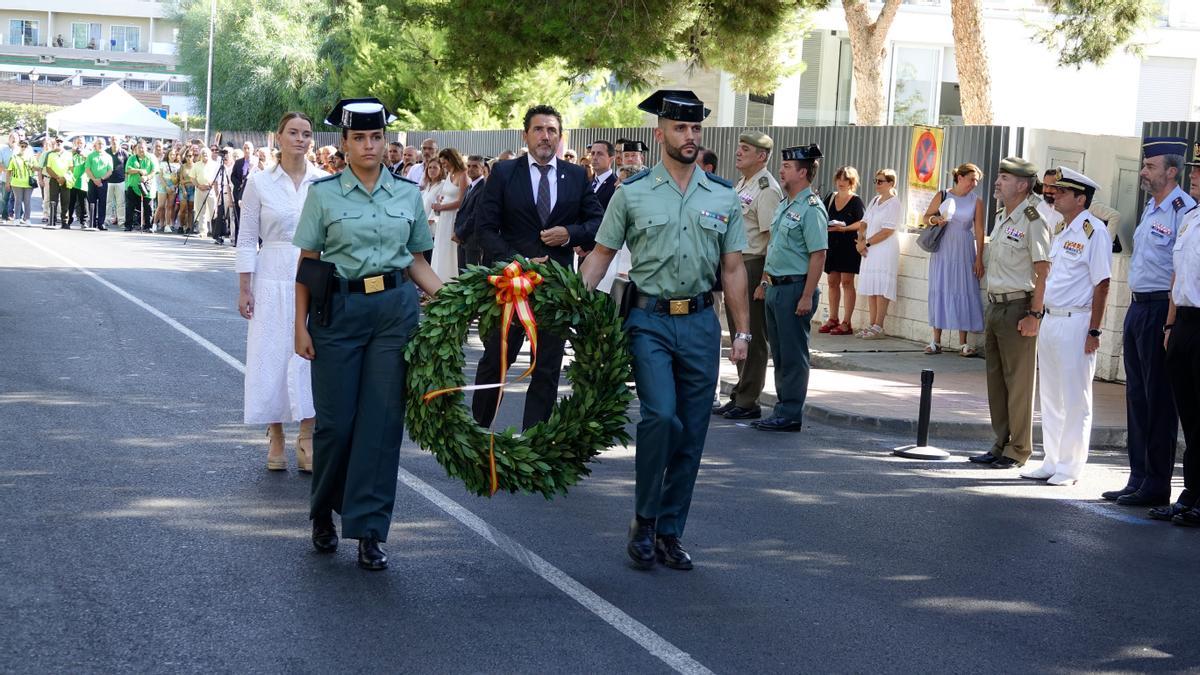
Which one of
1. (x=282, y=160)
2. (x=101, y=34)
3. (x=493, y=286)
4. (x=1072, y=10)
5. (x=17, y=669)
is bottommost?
(x=17, y=669)

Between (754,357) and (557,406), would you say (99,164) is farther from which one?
(557,406)

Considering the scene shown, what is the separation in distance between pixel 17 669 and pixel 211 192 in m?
29.2

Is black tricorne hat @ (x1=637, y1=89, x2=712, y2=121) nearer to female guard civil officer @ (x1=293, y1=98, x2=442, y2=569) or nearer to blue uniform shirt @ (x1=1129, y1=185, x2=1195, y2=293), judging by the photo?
female guard civil officer @ (x1=293, y1=98, x2=442, y2=569)

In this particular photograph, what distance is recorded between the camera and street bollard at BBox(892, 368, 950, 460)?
10.7 metres

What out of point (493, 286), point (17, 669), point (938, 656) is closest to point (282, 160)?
point (493, 286)

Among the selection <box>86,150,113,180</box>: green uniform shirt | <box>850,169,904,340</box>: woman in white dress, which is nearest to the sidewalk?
<box>850,169,904,340</box>: woman in white dress

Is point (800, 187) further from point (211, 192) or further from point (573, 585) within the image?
point (211, 192)

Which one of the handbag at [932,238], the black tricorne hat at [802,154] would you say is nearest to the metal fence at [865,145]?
the handbag at [932,238]

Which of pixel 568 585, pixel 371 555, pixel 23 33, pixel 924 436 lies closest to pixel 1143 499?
pixel 924 436

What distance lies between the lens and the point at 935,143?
1753 centimetres

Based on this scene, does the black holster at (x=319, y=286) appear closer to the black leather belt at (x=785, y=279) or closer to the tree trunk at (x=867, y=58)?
the black leather belt at (x=785, y=279)

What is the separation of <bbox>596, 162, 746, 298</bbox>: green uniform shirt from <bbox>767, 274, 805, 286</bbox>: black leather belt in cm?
453

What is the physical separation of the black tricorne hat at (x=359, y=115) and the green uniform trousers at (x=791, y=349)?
538 centimetres

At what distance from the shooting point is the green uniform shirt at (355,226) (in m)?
6.78
